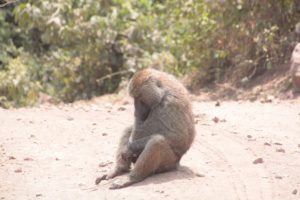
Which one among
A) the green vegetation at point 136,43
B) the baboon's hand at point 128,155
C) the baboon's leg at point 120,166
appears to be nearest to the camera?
the baboon's hand at point 128,155

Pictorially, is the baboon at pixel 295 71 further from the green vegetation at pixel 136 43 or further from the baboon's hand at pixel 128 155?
the baboon's hand at pixel 128 155

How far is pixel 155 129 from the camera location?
704 centimetres

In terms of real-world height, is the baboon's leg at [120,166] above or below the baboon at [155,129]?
below

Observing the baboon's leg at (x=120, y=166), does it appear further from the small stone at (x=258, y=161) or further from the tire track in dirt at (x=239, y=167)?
the small stone at (x=258, y=161)

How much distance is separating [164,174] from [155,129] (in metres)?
0.45

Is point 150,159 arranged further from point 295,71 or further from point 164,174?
point 295,71

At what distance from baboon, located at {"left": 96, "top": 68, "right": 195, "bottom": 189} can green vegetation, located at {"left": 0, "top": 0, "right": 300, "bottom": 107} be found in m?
6.35

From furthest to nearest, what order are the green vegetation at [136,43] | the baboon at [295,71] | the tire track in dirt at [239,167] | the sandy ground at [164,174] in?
1. the green vegetation at [136,43]
2. the baboon at [295,71]
3. the sandy ground at [164,174]
4. the tire track in dirt at [239,167]

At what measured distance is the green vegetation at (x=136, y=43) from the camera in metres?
13.6

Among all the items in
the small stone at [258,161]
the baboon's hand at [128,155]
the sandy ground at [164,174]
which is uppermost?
the baboon's hand at [128,155]

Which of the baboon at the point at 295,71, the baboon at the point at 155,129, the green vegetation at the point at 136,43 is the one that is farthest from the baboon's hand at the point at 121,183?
the green vegetation at the point at 136,43

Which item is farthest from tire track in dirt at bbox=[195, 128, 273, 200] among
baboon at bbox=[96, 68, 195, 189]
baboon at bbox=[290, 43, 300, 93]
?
baboon at bbox=[290, 43, 300, 93]

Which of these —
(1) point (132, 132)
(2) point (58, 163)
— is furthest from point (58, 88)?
(1) point (132, 132)

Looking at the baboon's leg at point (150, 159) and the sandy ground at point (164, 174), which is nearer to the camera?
the sandy ground at point (164, 174)
